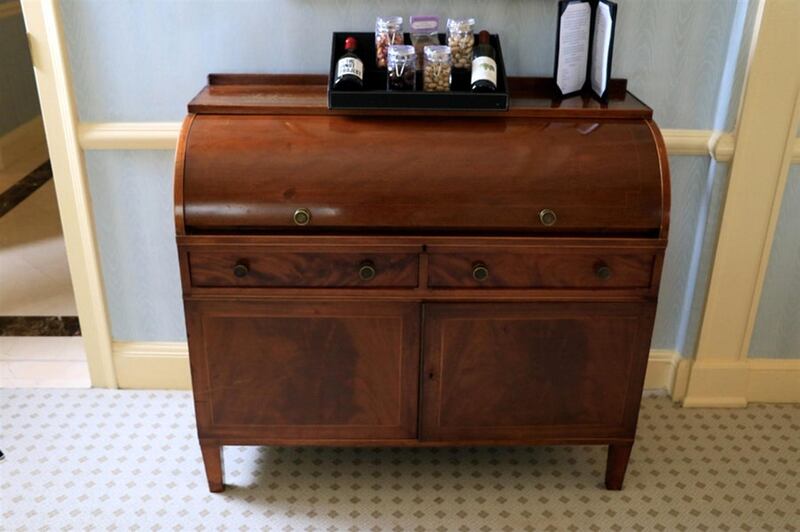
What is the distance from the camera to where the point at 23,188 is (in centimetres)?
407

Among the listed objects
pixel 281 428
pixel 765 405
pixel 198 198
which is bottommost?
pixel 765 405

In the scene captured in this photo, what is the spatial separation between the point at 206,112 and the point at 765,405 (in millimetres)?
1948

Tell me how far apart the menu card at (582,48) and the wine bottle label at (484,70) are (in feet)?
0.77

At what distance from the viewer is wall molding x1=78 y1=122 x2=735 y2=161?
2.17 meters

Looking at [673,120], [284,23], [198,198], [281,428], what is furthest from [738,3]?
[281,428]

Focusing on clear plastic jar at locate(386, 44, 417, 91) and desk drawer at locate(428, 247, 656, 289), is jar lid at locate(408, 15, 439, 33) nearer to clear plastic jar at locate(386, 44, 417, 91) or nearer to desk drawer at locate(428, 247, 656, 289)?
clear plastic jar at locate(386, 44, 417, 91)

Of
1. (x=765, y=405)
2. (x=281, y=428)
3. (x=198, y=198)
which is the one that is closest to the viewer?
(x=198, y=198)

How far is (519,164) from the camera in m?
1.78

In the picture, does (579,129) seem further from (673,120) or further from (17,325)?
(17,325)

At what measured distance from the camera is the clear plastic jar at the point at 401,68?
1848mm

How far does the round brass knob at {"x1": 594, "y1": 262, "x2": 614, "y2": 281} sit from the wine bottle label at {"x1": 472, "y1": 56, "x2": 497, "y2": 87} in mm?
502

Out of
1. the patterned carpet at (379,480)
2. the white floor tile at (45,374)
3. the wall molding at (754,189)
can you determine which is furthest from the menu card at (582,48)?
the white floor tile at (45,374)

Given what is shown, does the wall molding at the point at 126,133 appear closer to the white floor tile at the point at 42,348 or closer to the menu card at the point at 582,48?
the white floor tile at the point at 42,348

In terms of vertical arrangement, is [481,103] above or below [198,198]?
above
